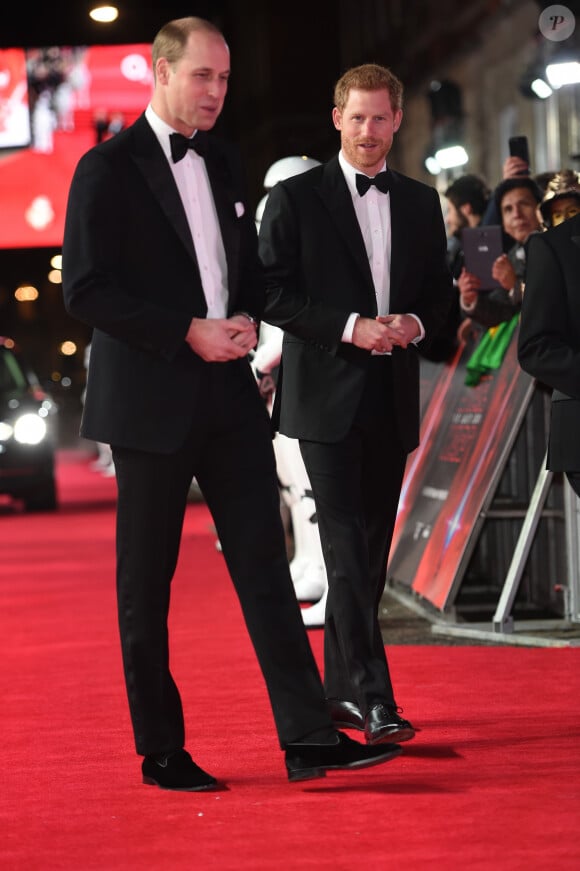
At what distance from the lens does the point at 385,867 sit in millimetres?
4012

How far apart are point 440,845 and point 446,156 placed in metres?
8.10

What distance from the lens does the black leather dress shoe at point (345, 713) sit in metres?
5.53

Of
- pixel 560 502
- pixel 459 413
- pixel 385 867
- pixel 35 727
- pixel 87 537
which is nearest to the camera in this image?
pixel 385 867

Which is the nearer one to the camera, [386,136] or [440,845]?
[440,845]

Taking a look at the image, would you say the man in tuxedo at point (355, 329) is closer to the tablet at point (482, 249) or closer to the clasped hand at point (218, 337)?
the clasped hand at point (218, 337)

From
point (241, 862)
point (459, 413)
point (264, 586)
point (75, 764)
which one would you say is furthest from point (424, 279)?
point (459, 413)

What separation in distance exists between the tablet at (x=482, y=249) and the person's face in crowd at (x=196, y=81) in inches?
137

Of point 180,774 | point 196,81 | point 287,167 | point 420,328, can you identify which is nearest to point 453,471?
point 287,167

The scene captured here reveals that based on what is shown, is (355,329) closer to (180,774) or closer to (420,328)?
(420,328)

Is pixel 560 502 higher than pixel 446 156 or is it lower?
lower

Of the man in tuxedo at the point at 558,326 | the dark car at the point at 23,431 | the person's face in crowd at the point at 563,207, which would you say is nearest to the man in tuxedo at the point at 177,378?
the man in tuxedo at the point at 558,326

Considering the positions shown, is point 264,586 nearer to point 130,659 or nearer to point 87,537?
point 130,659

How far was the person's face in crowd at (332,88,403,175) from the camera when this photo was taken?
17.7ft

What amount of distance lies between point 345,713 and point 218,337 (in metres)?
1.50
